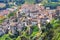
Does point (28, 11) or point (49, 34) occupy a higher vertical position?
point (49, 34)

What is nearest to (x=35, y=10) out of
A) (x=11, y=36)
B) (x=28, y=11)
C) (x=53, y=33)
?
(x=28, y=11)

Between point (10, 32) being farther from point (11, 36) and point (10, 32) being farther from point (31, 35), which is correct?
point (31, 35)

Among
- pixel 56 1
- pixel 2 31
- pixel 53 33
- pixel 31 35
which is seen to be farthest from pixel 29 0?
pixel 53 33

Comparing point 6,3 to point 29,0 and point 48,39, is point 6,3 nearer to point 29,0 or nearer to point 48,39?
point 29,0

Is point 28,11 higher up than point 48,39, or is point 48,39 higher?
point 48,39

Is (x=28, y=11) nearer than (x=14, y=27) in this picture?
No

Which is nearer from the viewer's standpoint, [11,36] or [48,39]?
[48,39]

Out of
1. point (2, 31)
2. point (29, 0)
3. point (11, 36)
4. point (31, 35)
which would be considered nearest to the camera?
point (31, 35)

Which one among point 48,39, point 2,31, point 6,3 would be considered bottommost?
point 6,3

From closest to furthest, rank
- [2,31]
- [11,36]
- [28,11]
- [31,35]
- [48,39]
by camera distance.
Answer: [48,39] < [31,35] < [11,36] < [2,31] < [28,11]
